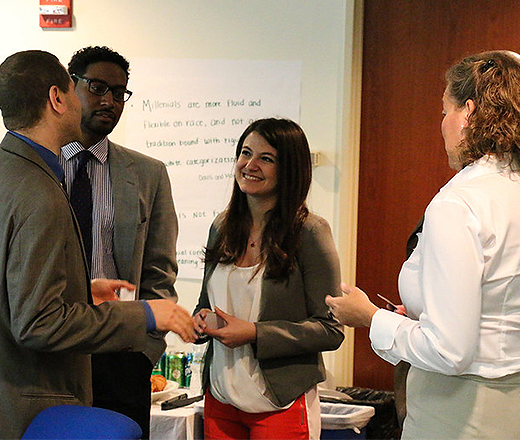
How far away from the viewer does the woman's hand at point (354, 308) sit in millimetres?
1590

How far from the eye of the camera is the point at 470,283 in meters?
1.38

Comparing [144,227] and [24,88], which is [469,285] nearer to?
[24,88]

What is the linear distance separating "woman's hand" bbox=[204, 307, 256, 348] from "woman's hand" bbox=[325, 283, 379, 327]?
1.58 ft

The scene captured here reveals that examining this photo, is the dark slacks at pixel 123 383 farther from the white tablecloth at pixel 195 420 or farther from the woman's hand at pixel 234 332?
the white tablecloth at pixel 195 420

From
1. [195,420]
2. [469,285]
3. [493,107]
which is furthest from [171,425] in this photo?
[493,107]

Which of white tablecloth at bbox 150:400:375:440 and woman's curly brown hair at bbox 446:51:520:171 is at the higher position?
woman's curly brown hair at bbox 446:51:520:171

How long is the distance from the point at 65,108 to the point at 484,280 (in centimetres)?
103

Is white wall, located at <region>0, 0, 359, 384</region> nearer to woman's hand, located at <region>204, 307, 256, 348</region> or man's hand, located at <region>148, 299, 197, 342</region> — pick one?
woman's hand, located at <region>204, 307, 256, 348</region>

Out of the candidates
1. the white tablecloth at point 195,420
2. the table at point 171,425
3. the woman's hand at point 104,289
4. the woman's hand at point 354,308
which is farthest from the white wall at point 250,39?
the woman's hand at point 354,308

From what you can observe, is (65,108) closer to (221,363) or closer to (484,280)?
(221,363)

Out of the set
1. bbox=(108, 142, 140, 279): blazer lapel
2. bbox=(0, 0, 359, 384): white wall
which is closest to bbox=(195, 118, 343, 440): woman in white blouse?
bbox=(108, 142, 140, 279): blazer lapel

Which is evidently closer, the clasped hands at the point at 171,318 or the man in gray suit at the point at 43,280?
the man in gray suit at the point at 43,280

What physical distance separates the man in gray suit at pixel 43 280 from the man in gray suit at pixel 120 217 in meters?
0.49

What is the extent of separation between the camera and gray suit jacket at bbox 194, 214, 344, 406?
6.88 ft
